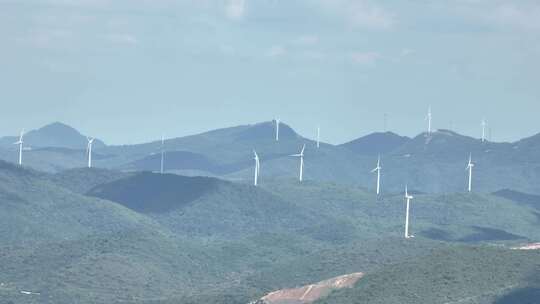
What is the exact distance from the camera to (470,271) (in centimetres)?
19975

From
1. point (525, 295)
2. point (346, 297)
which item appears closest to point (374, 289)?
point (346, 297)

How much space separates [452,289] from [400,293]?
5.28 metres

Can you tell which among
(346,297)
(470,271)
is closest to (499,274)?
(470,271)

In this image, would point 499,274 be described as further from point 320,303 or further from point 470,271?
point 320,303

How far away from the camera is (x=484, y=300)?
7313 inches

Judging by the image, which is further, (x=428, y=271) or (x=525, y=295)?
(x=428, y=271)

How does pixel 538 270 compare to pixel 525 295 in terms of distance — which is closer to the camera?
pixel 525 295

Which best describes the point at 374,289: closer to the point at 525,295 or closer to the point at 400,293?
the point at 400,293

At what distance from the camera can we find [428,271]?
19988 centimetres

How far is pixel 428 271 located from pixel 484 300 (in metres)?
14.8

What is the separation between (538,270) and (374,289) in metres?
17.1

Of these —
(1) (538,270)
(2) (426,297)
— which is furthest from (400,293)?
(1) (538,270)

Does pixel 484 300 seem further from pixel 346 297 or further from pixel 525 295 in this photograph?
pixel 346 297

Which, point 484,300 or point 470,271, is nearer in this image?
point 484,300
